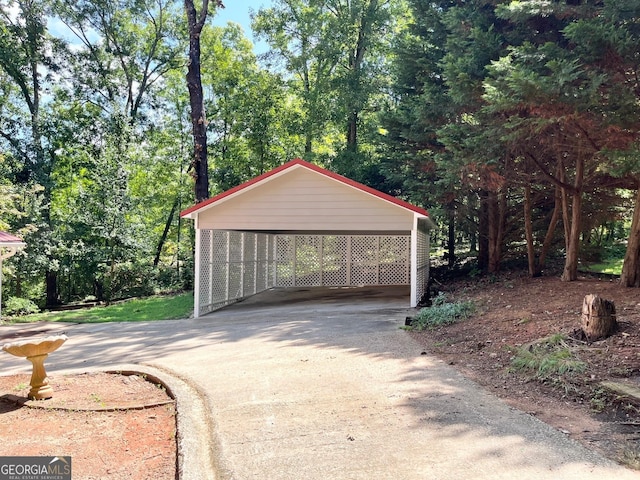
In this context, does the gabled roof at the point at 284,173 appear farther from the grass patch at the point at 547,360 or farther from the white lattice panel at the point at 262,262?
the grass patch at the point at 547,360

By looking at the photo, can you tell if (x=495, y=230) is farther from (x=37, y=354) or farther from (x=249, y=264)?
(x=37, y=354)

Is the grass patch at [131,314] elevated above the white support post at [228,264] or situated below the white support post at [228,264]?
below

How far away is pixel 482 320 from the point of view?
7547mm

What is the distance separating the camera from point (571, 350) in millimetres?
4957

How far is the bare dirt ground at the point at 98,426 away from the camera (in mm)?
3164

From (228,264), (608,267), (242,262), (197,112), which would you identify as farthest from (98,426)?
(608,267)

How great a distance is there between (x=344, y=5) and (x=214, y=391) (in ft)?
73.2

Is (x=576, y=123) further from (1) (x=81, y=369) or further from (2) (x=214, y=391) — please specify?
(1) (x=81, y=369)

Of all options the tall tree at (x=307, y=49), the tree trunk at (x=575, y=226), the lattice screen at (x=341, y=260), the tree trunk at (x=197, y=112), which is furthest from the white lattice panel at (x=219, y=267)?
the tall tree at (x=307, y=49)

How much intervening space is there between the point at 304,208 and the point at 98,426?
7.15 metres

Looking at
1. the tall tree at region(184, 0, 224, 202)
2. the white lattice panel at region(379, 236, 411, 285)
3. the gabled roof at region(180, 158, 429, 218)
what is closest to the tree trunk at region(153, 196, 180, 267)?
the tall tree at region(184, 0, 224, 202)

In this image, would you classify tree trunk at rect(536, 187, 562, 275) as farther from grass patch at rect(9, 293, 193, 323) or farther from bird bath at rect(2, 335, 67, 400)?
bird bath at rect(2, 335, 67, 400)

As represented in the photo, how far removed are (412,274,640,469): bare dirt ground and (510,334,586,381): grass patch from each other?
6cm

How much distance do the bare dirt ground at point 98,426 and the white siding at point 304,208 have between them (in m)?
5.56
